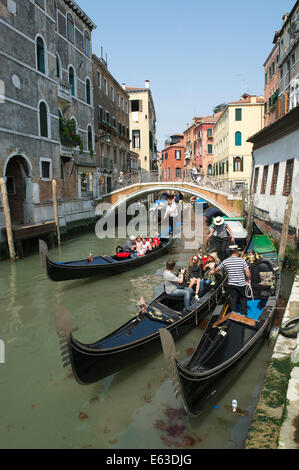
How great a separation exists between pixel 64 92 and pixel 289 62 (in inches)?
384

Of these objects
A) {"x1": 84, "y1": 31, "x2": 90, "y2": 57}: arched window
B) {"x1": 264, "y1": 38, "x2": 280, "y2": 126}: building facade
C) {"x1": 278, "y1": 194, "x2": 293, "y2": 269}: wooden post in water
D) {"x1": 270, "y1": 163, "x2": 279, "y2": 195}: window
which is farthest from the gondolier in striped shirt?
{"x1": 84, "y1": 31, "x2": 90, "y2": 57}: arched window

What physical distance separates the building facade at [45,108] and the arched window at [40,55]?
33 mm

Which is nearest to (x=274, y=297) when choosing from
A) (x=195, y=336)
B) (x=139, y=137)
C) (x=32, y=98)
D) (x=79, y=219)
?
(x=195, y=336)

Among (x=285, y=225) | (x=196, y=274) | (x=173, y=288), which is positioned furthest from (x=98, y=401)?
(x=285, y=225)

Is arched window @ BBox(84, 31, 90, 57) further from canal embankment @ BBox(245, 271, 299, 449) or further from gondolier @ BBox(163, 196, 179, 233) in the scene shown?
canal embankment @ BBox(245, 271, 299, 449)

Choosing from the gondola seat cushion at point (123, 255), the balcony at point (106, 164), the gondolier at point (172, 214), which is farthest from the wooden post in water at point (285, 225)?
the balcony at point (106, 164)

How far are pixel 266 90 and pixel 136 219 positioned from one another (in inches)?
444

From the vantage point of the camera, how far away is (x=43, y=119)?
531 inches

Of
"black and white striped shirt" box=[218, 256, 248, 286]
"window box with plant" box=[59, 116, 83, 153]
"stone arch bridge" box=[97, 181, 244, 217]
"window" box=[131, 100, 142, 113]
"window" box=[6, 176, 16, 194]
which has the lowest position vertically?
"black and white striped shirt" box=[218, 256, 248, 286]

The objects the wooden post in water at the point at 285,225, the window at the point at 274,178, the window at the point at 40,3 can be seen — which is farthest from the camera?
the window at the point at 40,3

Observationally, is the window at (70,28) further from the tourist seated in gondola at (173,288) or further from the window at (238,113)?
the tourist seated in gondola at (173,288)

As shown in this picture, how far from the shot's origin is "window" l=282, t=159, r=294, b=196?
32.6 feet

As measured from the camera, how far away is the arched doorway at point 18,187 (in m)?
12.6

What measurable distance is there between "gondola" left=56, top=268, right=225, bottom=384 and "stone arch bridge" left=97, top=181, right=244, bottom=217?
1012cm
